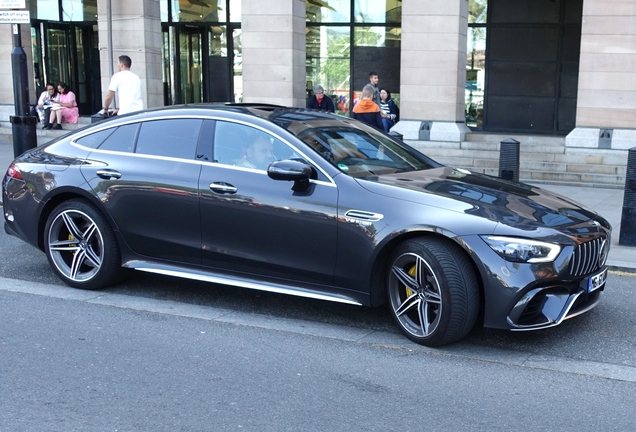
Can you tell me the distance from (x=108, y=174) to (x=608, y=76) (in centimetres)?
1149

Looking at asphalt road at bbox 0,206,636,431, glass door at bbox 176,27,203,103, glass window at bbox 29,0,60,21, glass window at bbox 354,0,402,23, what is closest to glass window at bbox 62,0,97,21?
glass window at bbox 29,0,60,21

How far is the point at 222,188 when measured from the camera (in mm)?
5977

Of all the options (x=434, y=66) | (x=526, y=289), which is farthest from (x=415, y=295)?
(x=434, y=66)

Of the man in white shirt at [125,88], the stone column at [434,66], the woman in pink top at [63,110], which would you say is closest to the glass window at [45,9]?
the woman in pink top at [63,110]

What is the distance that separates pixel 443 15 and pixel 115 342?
12.6m

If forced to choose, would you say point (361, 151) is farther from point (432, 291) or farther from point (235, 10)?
point (235, 10)

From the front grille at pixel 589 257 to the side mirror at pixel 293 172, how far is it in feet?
6.37

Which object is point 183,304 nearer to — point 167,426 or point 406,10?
point 167,426

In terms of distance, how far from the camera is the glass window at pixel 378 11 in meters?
21.3

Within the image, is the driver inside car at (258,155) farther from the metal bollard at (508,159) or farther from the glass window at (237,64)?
the glass window at (237,64)

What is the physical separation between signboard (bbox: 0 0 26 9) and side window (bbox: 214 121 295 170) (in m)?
7.16

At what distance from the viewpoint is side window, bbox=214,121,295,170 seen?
5.96 metres

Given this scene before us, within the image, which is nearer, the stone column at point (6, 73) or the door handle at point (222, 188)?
the door handle at point (222, 188)

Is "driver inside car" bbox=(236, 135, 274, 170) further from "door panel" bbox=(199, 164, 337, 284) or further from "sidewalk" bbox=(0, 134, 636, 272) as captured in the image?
"sidewalk" bbox=(0, 134, 636, 272)
